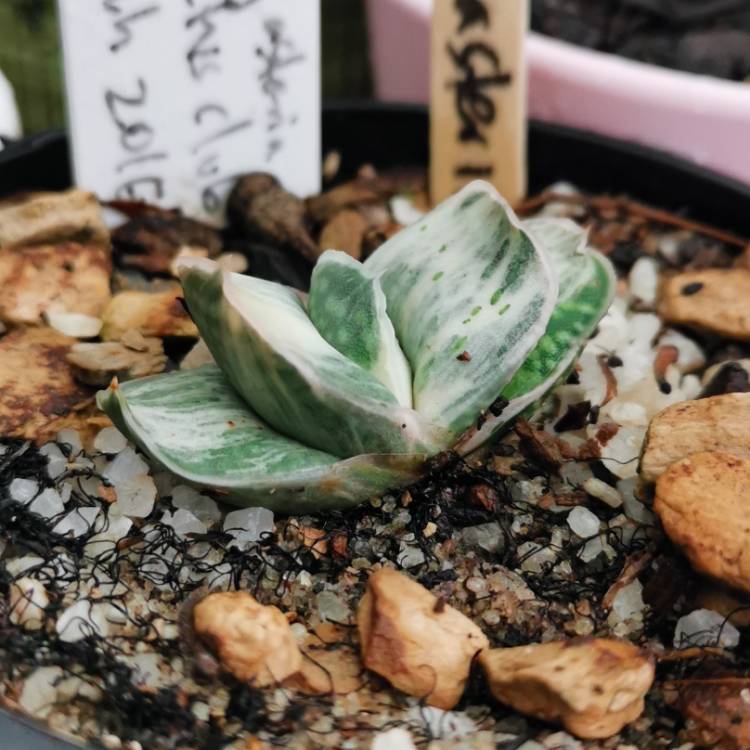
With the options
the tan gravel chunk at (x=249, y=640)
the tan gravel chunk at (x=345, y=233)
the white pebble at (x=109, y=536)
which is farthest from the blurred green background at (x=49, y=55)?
the tan gravel chunk at (x=249, y=640)

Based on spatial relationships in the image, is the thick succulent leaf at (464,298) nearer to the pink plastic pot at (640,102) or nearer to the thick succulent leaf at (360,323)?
Result: the thick succulent leaf at (360,323)

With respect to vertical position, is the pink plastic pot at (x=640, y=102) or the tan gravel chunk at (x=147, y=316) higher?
the pink plastic pot at (x=640, y=102)

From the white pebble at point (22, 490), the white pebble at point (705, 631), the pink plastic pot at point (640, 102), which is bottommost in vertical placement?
the white pebble at point (705, 631)

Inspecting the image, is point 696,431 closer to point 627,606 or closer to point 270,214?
point 627,606

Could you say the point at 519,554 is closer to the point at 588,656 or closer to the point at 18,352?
the point at 588,656

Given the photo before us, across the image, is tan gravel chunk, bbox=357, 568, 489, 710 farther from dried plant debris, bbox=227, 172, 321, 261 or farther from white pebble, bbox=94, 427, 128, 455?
dried plant debris, bbox=227, 172, 321, 261

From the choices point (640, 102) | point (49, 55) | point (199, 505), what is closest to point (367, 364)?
point (199, 505)
